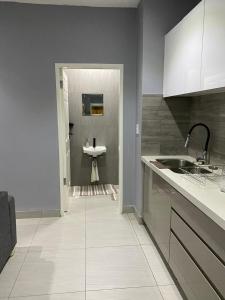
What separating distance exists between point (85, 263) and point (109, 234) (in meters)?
0.62

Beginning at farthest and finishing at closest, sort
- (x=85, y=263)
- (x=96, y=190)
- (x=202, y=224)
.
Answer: (x=96, y=190) → (x=85, y=263) → (x=202, y=224)

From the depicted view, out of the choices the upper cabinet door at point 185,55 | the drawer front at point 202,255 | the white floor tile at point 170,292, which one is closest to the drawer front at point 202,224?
the drawer front at point 202,255

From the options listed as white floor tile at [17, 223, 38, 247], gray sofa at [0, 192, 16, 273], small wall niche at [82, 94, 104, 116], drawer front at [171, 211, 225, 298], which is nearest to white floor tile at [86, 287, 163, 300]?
drawer front at [171, 211, 225, 298]

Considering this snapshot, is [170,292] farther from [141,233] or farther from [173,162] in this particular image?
[173,162]

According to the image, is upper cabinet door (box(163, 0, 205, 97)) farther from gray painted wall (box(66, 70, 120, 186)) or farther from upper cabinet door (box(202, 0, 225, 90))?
gray painted wall (box(66, 70, 120, 186))

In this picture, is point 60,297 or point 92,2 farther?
point 92,2

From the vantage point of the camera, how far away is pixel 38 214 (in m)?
3.43

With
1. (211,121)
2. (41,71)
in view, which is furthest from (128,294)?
(41,71)

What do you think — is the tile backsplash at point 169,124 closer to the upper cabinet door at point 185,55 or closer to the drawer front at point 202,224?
the upper cabinet door at point 185,55

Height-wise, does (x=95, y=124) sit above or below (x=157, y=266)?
above

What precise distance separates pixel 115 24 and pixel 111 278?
9.60 ft

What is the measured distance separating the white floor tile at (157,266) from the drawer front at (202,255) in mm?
519

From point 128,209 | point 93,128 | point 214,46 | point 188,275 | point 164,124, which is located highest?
point 214,46

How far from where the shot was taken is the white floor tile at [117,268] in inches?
83.2
